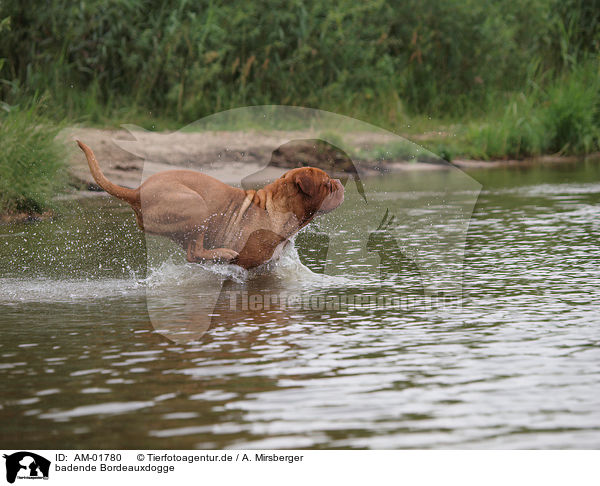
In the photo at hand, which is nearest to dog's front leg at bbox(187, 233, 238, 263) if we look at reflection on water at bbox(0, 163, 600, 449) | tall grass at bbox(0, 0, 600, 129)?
reflection on water at bbox(0, 163, 600, 449)

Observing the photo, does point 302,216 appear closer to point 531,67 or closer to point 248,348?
point 248,348

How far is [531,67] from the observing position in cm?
1959

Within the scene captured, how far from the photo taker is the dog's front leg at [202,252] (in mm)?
7145

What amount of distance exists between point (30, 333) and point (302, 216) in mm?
2164

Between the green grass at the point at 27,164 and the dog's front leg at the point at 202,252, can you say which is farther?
the green grass at the point at 27,164

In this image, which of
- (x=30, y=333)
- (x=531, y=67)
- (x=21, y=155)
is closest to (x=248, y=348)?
(x=30, y=333)

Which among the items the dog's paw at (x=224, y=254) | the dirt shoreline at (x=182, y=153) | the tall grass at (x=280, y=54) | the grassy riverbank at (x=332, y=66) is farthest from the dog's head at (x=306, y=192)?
the tall grass at (x=280, y=54)

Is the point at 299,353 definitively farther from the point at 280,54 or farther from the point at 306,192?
the point at 280,54

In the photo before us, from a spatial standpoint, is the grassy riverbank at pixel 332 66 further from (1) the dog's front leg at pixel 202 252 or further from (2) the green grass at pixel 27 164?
(1) the dog's front leg at pixel 202 252
